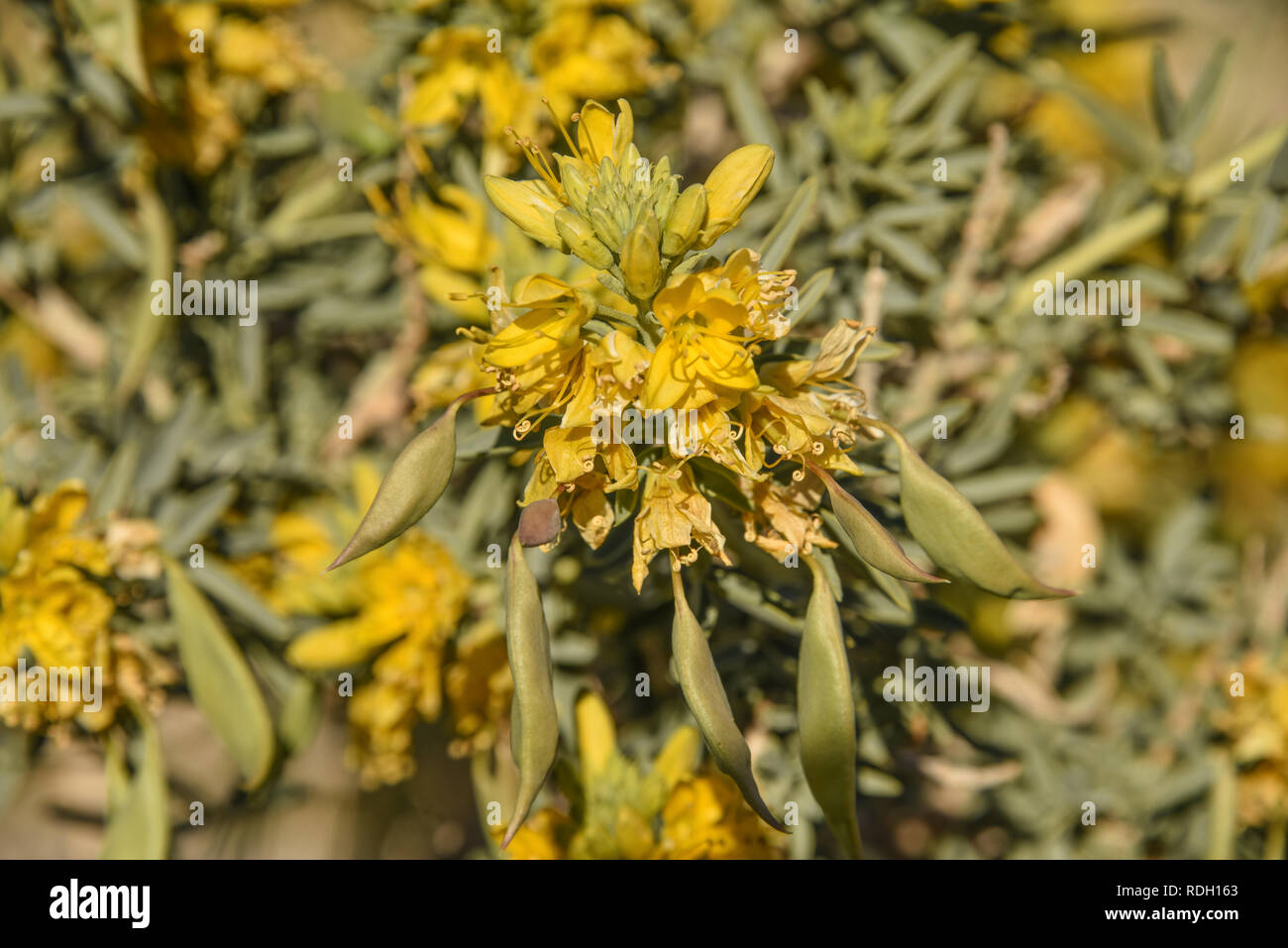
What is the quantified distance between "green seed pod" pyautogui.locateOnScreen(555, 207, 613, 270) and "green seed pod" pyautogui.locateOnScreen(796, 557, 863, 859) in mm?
412

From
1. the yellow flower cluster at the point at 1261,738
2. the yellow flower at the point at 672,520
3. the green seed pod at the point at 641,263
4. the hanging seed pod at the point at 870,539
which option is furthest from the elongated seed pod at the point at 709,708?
the yellow flower cluster at the point at 1261,738

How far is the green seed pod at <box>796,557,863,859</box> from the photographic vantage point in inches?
35.7

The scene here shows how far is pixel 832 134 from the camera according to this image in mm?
1536

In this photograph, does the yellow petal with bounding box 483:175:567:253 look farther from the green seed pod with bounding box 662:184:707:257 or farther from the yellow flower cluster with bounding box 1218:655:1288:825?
the yellow flower cluster with bounding box 1218:655:1288:825

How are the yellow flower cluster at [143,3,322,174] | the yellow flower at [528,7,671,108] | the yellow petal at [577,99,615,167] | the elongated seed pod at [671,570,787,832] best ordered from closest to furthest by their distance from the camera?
the elongated seed pod at [671,570,787,832]
the yellow petal at [577,99,615,167]
the yellow flower at [528,7,671,108]
the yellow flower cluster at [143,3,322,174]

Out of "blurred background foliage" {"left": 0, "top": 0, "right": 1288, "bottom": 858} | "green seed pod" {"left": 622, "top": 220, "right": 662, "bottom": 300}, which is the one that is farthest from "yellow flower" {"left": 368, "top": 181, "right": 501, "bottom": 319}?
"green seed pod" {"left": 622, "top": 220, "right": 662, "bottom": 300}

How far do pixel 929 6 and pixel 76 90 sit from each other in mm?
1472

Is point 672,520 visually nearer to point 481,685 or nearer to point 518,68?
point 481,685

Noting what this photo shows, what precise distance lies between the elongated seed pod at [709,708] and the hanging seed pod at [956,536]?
24 centimetres

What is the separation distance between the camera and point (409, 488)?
0.91 meters

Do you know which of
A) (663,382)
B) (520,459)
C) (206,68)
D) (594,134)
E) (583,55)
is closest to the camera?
(663,382)

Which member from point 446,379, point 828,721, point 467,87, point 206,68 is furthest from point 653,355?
point 206,68

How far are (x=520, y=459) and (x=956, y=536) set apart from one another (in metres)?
0.51
